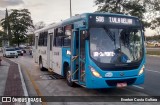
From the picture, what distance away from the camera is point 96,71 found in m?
10.7

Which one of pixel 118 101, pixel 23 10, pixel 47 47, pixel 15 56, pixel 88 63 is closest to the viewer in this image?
pixel 118 101

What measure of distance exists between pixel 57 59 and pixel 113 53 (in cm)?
518

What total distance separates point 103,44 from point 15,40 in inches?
Answer: 3936

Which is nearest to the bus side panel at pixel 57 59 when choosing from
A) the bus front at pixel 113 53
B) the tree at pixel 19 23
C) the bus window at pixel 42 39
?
the bus window at pixel 42 39

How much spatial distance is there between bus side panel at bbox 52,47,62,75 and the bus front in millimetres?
4120

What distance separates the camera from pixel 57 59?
15562mm

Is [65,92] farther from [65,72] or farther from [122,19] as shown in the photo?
[122,19]

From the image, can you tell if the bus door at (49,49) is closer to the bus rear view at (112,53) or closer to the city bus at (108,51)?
the city bus at (108,51)

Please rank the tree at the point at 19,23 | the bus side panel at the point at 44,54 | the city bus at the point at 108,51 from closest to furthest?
the city bus at the point at 108,51, the bus side panel at the point at 44,54, the tree at the point at 19,23

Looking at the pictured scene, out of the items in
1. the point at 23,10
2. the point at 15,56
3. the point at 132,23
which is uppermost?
the point at 23,10

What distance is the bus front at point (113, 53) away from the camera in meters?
10.7

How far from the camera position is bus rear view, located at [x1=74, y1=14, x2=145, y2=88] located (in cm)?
1069

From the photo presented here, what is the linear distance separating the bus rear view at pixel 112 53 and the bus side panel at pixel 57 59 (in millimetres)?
3764

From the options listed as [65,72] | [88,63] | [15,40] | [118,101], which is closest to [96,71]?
[88,63]
